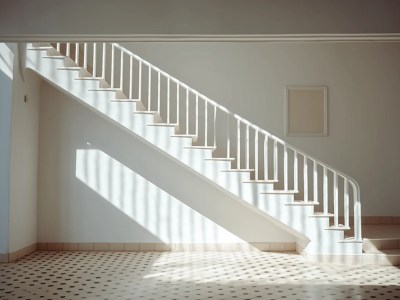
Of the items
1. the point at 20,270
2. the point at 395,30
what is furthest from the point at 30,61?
the point at 395,30

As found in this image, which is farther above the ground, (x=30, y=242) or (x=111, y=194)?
(x=111, y=194)

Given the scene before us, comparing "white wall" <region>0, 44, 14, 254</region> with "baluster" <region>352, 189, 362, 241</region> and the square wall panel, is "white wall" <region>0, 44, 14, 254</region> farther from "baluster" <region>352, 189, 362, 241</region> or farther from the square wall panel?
"baluster" <region>352, 189, 362, 241</region>

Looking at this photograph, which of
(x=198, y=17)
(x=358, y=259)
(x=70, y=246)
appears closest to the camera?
(x=198, y=17)

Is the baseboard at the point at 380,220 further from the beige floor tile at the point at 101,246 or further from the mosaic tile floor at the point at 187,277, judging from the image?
the beige floor tile at the point at 101,246

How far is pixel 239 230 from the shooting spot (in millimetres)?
9000

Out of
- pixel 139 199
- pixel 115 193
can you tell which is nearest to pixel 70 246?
pixel 115 193

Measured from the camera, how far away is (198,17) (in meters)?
5.18

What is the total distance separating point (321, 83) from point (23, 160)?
17.1 feet

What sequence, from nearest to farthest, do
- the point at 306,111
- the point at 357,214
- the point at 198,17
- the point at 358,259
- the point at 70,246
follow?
the point at 198,17 < the point at 357,214 < the point at 358,259 < the point at 70,246 < the point at 306,111

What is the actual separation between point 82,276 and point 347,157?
5.07m

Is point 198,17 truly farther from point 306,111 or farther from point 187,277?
point 306,111

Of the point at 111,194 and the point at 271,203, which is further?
the point at 111,194

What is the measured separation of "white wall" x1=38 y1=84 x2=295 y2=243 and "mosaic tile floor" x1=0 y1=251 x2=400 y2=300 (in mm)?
462

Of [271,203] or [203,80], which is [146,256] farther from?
[203,80]
